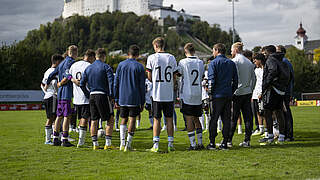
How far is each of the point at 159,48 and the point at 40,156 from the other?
11.6 ft

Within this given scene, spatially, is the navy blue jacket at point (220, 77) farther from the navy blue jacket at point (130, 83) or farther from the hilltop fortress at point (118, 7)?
the hilltop fortress at point (118, 7)

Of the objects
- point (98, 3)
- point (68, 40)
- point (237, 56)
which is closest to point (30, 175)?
point (237, 56)

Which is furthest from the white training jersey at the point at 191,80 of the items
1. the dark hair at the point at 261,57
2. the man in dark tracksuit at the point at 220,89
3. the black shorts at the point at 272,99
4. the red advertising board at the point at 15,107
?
the red advertising board at the point at 15,107

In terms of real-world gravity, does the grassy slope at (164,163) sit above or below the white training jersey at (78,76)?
below

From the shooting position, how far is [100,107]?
8773 millimetres

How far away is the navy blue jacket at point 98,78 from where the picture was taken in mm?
8812

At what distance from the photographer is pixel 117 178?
18.9ft

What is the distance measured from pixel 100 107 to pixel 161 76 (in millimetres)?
1666

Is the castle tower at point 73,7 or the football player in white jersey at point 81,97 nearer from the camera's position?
the football player in white jersey at point 81,97

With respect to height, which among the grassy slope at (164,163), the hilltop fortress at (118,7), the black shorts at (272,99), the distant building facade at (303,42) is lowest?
the grassy slope at (164,163)

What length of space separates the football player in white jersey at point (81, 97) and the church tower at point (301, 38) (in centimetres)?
16283

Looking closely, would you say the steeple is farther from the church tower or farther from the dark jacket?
the dark jacket

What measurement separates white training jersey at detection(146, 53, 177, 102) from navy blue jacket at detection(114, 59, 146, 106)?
1.01 feet

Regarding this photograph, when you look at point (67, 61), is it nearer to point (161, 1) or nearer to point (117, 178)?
point (117, 178)
